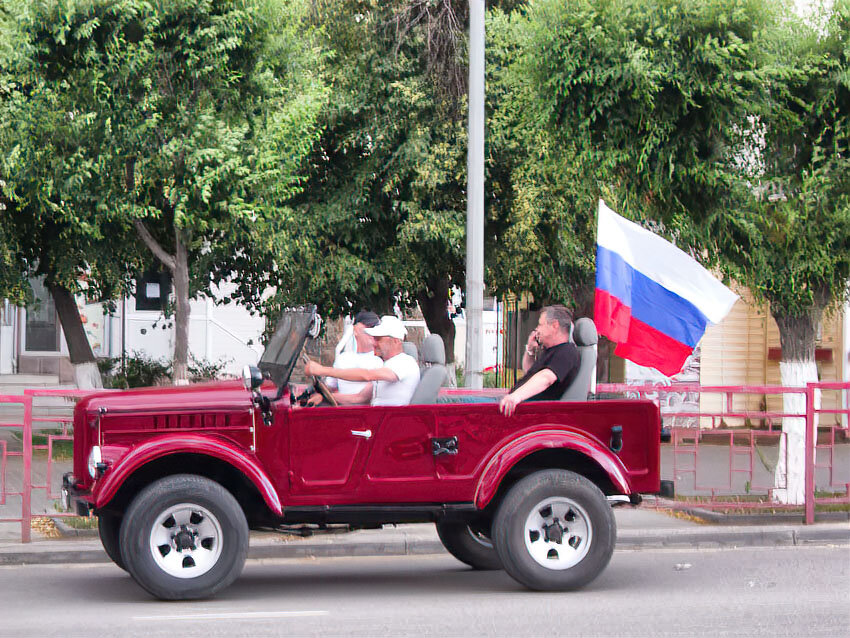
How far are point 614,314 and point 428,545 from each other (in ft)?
8.04

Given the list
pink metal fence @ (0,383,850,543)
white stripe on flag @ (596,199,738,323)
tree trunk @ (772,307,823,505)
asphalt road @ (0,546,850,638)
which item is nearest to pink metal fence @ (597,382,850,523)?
pink metal fence @ (0,383,850,543)

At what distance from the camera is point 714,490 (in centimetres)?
1095

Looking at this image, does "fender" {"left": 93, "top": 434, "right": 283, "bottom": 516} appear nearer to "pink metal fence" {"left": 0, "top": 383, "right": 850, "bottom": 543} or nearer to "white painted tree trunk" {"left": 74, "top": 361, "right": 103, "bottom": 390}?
"pink metal fence" {"left": 0, "top": 383, "right": 850, "bottom": 543}

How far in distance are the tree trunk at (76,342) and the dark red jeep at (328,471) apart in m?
11.1

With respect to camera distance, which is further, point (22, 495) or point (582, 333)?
point (22, 495)

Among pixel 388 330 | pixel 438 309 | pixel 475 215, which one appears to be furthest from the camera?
pixel 438 309

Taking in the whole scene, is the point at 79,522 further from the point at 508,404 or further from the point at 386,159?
the point at 386,159

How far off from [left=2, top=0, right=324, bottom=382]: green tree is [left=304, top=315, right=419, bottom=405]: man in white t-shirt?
659 centimetres

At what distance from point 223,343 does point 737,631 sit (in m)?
30.8

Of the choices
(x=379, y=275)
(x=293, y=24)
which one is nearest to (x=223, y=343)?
(x=379, y=275)

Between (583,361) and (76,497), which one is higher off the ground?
(583,361)

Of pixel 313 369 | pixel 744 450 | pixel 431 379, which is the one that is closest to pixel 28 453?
pixel 313 369

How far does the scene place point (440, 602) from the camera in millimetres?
7543

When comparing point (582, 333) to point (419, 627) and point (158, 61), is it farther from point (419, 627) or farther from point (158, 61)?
point (158, 61)
